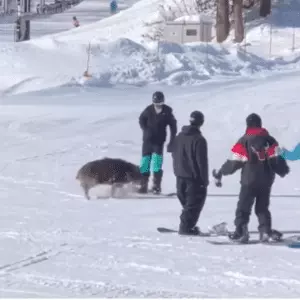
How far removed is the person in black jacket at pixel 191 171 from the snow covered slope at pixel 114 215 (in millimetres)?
245

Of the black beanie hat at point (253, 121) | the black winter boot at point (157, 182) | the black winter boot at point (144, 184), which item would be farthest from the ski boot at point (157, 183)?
the black beanie hat at point (253, 121)

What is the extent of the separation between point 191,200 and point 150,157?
3.09 m

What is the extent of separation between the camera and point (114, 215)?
39.4 ft

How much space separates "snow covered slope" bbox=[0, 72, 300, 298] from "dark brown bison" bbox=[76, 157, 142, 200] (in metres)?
0.26

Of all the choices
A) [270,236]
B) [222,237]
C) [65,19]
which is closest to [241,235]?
[270,236]

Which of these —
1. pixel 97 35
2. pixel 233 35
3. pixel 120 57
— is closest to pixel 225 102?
pixel 120 57

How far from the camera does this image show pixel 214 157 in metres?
16.9

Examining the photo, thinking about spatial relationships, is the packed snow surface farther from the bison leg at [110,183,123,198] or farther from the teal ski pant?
the teal ski pant

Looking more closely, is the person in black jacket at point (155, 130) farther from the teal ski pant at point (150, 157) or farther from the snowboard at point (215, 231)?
the snowboard at point (215, 231)

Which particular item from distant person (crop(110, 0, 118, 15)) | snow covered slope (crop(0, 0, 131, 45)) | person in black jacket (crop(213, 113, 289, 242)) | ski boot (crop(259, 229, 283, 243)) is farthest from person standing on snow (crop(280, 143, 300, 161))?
distant person (crop(110, 0, 118, 15))

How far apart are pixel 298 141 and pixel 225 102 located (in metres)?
4.16

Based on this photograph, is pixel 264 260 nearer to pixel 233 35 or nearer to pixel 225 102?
pixel 225 102

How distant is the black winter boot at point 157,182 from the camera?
13609 millimetres

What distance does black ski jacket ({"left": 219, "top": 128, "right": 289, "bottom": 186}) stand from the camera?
988 cm
